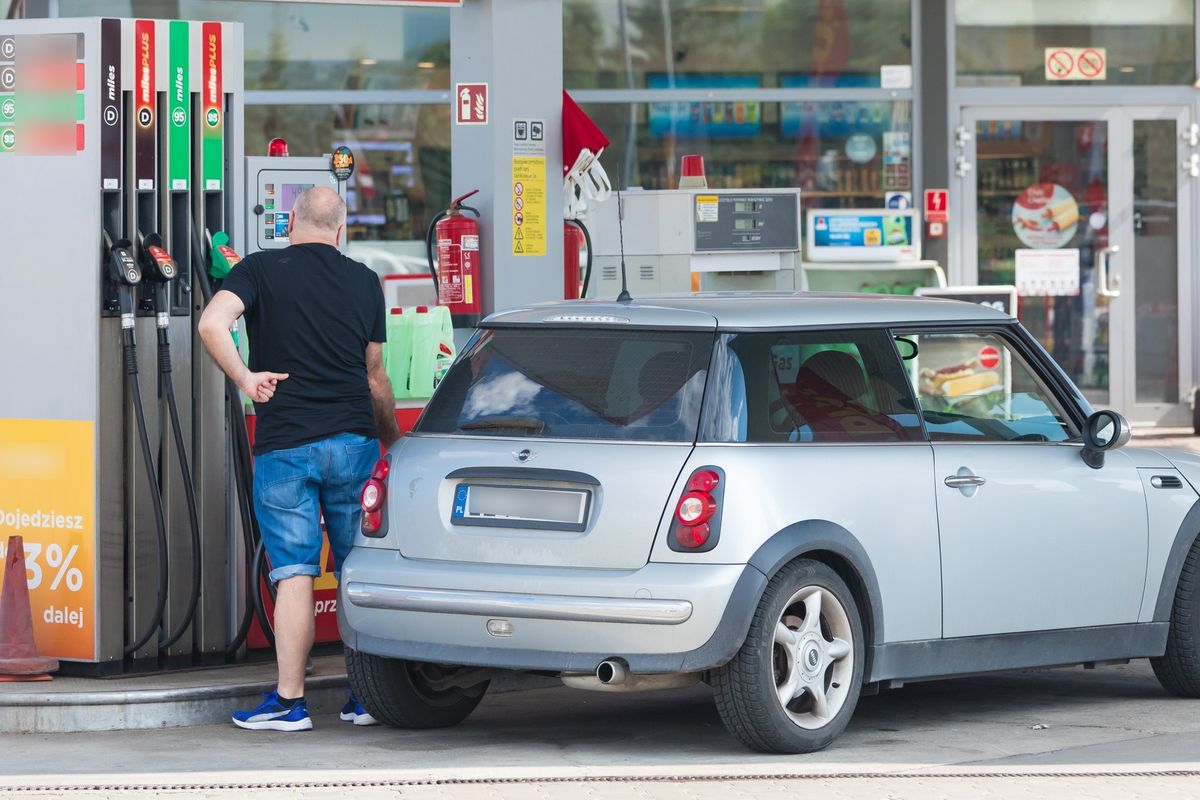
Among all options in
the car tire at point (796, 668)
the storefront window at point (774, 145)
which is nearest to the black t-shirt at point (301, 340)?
the car tire at point (796, 668)

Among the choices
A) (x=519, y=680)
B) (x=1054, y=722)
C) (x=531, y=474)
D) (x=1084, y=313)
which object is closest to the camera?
(x=531, y=474)

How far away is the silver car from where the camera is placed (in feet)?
20.8

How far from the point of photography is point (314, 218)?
24.3ft

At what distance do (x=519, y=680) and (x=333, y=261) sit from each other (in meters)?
1.97

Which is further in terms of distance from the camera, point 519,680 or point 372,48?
point 372,48

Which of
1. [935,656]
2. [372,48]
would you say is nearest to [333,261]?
[935,656]

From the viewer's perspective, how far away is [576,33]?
1568 centimetres

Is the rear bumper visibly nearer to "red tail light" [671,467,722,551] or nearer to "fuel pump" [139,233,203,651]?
"red tail light" [671,467,722,551]

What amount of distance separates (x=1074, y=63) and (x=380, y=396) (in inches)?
397

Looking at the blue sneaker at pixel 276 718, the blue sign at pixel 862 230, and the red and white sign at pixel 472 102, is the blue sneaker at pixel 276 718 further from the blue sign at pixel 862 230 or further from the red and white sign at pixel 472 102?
the blue sign at pixel 862 230

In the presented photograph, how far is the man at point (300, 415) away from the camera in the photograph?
7.23m

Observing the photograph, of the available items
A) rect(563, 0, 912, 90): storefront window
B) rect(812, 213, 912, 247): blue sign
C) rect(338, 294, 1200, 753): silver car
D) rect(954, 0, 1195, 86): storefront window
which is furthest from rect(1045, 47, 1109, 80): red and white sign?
rect(338, 294, 1200, 753): silver car

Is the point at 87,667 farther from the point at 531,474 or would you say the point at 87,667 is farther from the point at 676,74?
the point at 676,74

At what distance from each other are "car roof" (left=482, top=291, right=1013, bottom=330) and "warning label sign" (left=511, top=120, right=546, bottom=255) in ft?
9.54
